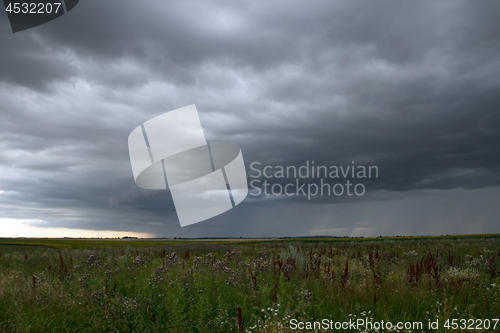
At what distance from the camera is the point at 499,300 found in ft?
16.4

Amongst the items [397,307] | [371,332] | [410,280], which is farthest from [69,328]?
[410,280]

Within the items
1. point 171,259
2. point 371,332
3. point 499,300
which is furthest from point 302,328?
point 171,259

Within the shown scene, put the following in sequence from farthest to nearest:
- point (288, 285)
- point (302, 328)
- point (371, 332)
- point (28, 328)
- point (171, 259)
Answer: point (171, 259) → point (288, 285) → point (28, 328) → point (371, 332) → point (302, 328)

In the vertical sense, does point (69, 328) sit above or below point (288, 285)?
below

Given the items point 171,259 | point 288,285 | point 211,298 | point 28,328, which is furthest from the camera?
point 171,259

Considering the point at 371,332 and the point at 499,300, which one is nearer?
the point at 371,332

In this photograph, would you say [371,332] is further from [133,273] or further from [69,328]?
[133,273]

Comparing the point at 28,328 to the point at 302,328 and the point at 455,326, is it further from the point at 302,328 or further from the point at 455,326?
the point at 455,326

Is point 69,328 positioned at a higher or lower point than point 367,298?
lower

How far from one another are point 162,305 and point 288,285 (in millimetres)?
2418

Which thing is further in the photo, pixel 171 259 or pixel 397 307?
pixel 171 259

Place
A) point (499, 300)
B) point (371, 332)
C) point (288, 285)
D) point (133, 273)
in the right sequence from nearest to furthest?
point (371, 332)
point (499, 300)
point (288, 285)
point (133, 273)

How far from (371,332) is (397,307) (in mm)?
1197

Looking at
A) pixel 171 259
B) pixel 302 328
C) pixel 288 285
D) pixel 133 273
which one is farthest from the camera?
pixel 171 259
